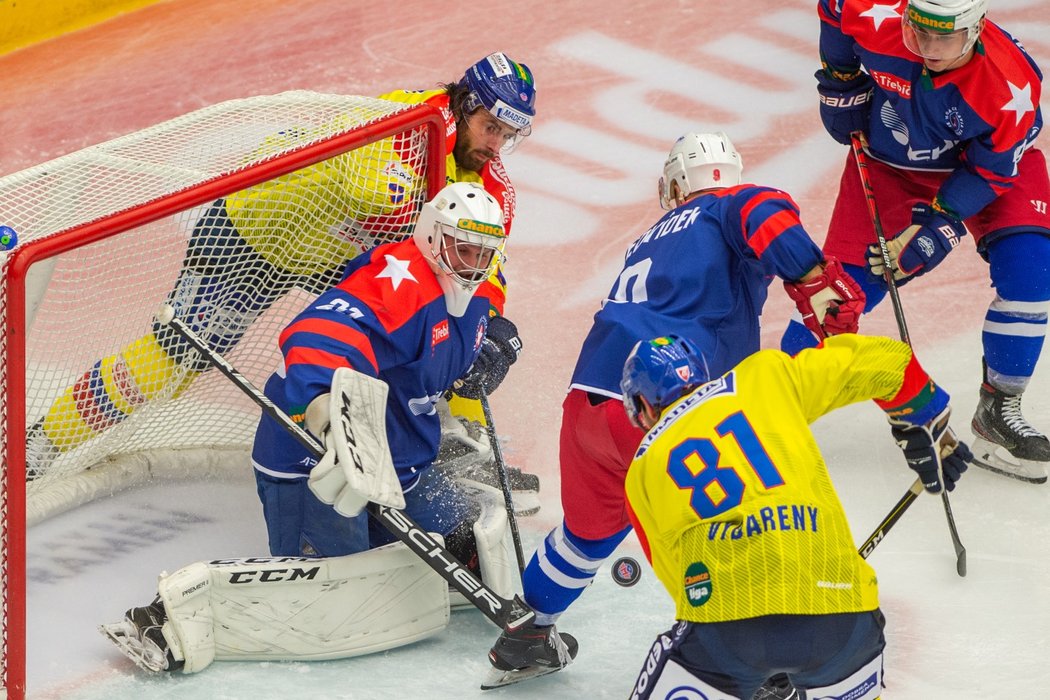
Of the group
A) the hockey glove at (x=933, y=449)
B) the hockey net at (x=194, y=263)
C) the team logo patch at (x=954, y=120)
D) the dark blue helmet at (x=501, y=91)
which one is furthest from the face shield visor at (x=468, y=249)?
the team logo patch at (x=954, y=120)

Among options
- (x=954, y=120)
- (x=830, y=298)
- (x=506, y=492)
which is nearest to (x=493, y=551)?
(x=506, y=492)

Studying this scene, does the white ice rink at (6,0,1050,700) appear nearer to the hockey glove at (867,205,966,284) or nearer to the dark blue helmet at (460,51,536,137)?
the hockey glove at (867,205,966,284)

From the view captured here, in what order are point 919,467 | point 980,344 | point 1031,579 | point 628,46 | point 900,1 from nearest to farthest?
1. point 919,467
2. point 1031,579
3. point 900,1
4. point 980,344
5. point 628,46

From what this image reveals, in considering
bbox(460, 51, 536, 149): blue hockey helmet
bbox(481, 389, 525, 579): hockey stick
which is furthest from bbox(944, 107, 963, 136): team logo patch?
bbox(481, 389, 525, 579): hockey stick

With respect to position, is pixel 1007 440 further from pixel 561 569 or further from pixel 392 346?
pixel 392 346

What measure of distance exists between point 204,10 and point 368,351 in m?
3.46

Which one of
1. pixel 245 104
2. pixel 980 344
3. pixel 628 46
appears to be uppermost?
pixel 245 104

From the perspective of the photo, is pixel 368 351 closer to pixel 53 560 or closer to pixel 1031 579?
pixel 53 560

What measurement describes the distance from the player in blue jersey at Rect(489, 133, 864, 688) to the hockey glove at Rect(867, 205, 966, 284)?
0.77 meters

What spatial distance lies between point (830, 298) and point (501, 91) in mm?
1015

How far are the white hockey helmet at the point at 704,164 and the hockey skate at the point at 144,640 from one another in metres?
1.43

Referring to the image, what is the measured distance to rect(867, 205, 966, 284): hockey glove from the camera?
13.0 ft

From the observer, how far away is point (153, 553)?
374cm

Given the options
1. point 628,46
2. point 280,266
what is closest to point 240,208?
point 280,266
